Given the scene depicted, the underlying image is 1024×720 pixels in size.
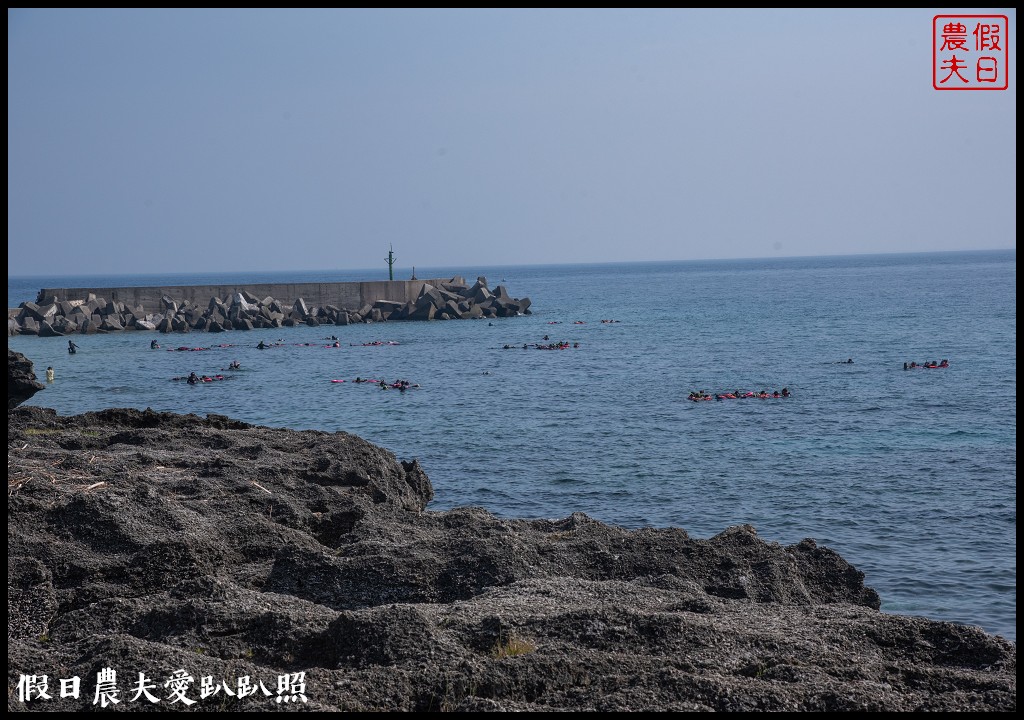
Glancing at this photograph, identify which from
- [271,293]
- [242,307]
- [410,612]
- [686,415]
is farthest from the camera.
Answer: [271,293]

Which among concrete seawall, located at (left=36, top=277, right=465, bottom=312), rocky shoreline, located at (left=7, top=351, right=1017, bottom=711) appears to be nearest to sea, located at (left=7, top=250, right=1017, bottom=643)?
rocky shoreline, located at (left=7, top=351, right=1017, bottom=711)

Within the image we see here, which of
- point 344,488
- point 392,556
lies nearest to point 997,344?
point 344,488

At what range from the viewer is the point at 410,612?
27.2 ft

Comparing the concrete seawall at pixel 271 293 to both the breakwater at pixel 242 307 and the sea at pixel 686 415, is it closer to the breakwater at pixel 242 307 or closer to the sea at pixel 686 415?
the breakwater at pixel 242 307

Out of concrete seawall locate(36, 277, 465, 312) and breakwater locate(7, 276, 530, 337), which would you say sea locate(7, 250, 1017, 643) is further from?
concrete seawall locate(36, 277, 465, 312)

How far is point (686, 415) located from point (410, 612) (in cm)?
2457

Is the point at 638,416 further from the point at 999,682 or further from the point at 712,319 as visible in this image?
the point at 712,319

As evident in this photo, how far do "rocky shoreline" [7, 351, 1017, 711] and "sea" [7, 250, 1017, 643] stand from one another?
514cm

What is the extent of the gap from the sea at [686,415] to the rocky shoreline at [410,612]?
16.9 feet

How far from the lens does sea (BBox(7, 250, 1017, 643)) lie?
1827cm

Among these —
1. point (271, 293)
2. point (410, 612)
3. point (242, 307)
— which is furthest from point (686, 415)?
point (271, 293)

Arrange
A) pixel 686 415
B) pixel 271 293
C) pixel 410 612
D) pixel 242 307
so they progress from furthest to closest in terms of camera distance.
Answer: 1. pixel 271 293
2. pixel 242 307
3. pixel 686 415
4. pixel 410 612

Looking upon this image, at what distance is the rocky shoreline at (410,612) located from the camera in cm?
705

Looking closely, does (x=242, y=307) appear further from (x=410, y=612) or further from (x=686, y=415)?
(x=410, y=612)
